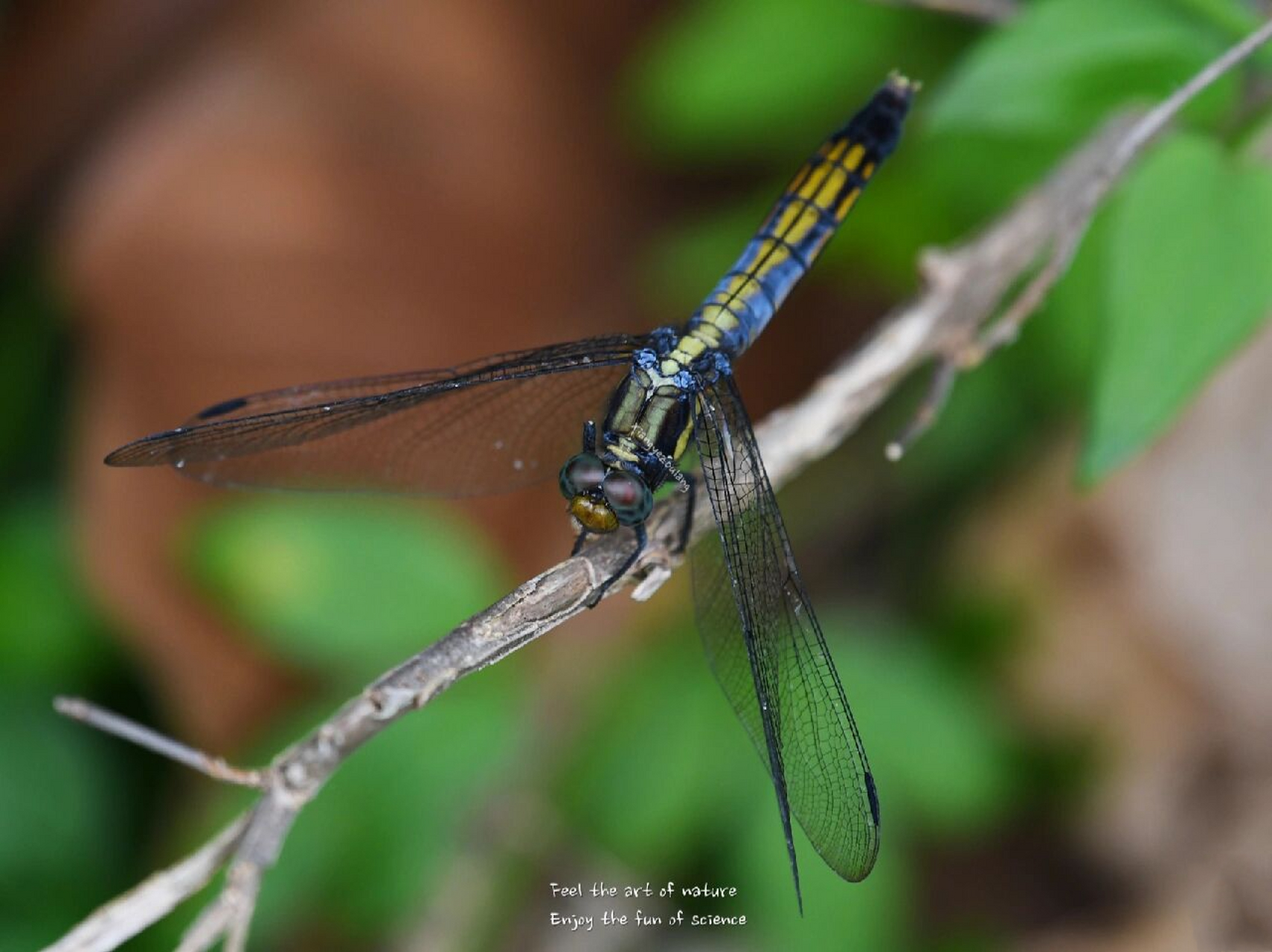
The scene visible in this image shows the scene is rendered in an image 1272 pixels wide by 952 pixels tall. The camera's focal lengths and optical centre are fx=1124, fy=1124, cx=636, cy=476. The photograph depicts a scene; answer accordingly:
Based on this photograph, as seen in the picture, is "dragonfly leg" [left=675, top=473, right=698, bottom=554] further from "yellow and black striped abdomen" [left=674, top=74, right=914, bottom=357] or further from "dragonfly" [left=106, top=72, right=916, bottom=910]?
"yellow and black striped abdomen" [left=674, top=74, right=914, bottom=357]

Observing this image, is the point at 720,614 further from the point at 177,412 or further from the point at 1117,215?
the point at 177,412

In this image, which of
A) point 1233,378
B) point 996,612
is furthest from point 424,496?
point 1233,378

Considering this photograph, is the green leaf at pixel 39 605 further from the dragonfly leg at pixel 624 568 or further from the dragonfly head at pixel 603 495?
the dragonfly leg at pixel 624 568

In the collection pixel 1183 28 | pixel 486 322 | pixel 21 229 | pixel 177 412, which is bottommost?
pixel 1183 28

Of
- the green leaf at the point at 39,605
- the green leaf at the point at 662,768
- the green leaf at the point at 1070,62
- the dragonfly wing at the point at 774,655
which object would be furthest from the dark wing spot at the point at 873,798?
the green leaf at the point at 39,605

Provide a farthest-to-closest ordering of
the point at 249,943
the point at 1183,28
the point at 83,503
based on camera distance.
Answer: the point at 83,503 → the point at 249,943 → the point at 1183,28

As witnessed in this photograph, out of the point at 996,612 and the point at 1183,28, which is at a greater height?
the point at 1183,28
